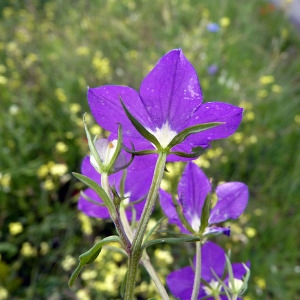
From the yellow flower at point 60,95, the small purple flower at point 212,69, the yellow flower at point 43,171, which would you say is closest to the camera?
the yellow flower at point 43,171

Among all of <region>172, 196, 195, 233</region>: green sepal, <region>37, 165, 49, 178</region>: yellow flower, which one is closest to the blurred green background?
<region>37, 165, 49, 178</region>: yellow flower

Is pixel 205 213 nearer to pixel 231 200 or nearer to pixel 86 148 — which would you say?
pixel 231 200

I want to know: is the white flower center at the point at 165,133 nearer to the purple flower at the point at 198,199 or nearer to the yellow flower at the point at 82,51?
the purple flower at the point at 198,199

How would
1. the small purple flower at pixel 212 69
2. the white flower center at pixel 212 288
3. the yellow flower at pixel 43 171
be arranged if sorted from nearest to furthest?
the white flower center at pixel 212 288 → the yellow flower at pixel 43 171 → the small purple flower at pixel 212 69

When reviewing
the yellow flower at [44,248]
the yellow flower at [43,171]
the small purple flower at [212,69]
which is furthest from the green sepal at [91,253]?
the small purple flower at [212,69]

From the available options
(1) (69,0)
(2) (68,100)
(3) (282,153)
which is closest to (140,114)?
(2) (68,100)

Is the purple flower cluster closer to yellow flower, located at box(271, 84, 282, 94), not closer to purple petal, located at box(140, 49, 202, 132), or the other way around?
purple petal, located at box(140, 49, 202, 132)
